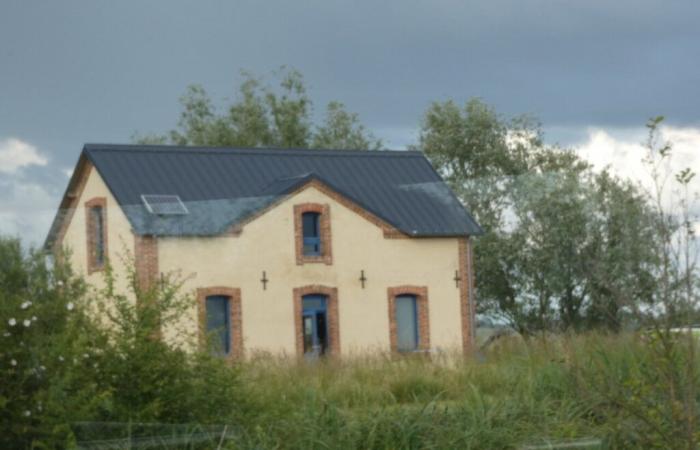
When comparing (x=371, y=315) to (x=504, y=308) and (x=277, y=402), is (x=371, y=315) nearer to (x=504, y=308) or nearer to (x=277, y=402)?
(x=504, y=308)

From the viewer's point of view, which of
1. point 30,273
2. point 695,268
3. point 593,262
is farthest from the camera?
point 30,273

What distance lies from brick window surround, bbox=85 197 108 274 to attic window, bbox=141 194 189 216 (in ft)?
2.67

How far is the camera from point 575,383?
1048 cm

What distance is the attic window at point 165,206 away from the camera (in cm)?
2247

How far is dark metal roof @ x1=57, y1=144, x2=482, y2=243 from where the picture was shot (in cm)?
2316

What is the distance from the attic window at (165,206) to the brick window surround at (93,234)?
A: 0.81 meters

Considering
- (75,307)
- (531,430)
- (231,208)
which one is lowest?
(531,430)

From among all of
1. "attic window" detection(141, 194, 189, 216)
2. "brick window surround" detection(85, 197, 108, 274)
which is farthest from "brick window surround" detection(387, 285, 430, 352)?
"brick window surround" detection(85, 197, 108, 274)

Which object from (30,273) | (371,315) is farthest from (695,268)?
(371,315)

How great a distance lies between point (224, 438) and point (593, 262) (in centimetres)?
308

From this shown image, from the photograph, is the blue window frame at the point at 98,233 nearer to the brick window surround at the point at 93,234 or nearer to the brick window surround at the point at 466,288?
the brick window surround at the point at 93,234

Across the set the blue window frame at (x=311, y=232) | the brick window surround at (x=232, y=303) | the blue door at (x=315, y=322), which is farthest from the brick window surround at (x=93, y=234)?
the blue door at (x=315, y=322)

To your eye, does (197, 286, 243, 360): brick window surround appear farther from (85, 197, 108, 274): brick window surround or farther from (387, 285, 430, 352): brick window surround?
(387, 285, 430, 352): brick window surround

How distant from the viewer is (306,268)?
2520 cm
